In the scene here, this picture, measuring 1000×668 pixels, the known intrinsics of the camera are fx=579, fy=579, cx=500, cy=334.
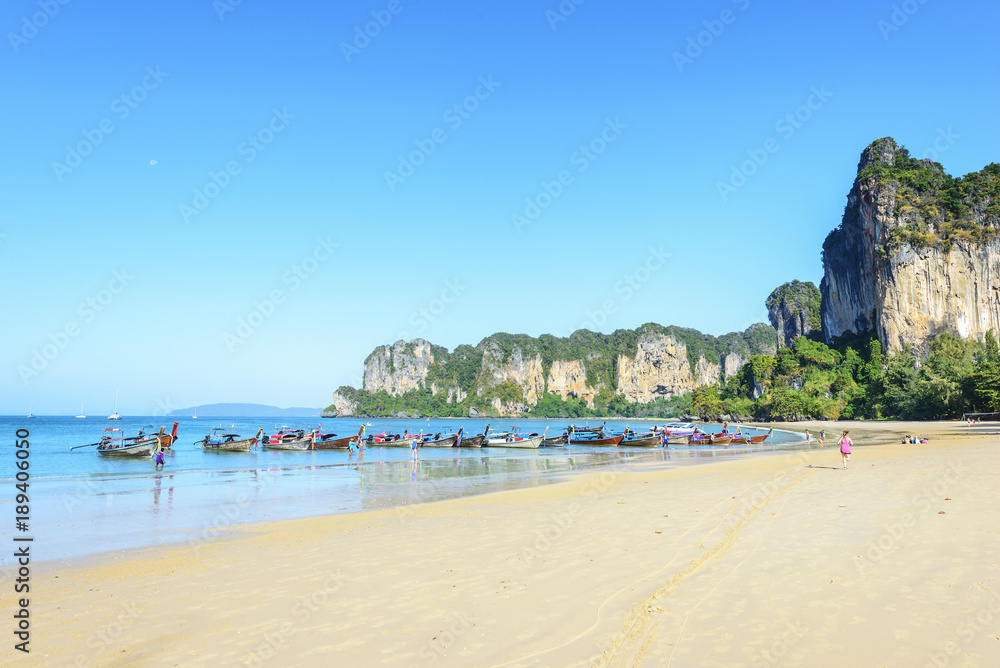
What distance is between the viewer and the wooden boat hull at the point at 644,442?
5066 cm

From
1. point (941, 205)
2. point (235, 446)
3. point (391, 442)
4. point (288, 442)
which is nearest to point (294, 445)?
point (288, 442)

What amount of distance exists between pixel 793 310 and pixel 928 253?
74483mm

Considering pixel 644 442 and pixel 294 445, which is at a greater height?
pixel 294 445

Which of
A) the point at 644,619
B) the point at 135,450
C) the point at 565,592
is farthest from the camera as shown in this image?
the point at 135,450

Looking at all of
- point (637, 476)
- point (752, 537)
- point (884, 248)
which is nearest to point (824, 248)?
point (884, 248)

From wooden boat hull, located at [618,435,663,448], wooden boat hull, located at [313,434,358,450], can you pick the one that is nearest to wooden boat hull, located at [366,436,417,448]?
wooden boat hull, located at [313,434,358,450]

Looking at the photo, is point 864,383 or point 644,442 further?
point 864,383

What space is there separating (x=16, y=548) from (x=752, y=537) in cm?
1416

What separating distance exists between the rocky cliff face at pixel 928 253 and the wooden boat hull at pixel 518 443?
69941 mm

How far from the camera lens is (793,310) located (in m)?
161

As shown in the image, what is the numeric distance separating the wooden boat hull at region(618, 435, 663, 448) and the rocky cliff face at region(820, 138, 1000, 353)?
62158 millimetres

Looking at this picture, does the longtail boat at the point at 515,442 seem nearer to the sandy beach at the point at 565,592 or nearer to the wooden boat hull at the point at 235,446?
the wooden boat hull at the point at 235,446

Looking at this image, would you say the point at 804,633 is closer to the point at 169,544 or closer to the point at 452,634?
the point at 452,634

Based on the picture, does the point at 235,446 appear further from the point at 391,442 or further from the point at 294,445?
the point at 391,442
